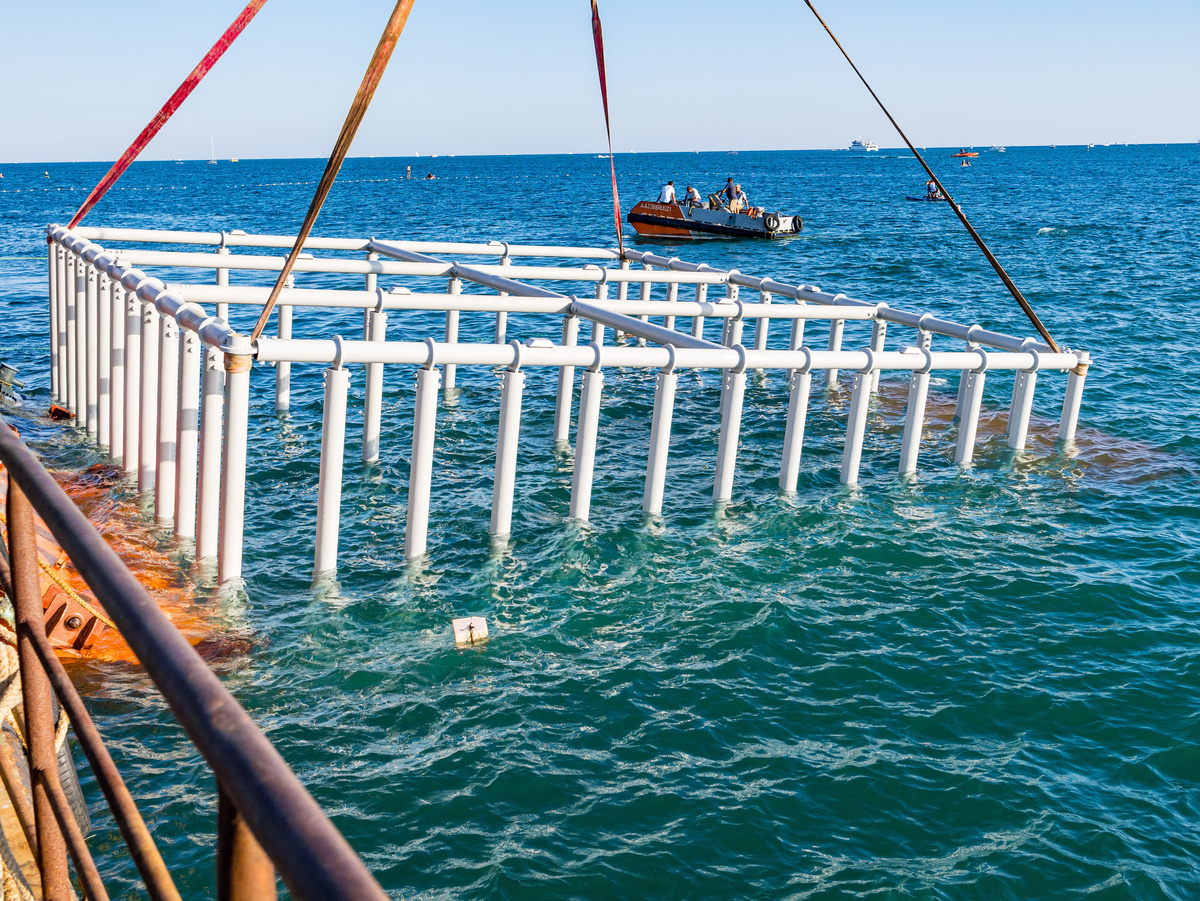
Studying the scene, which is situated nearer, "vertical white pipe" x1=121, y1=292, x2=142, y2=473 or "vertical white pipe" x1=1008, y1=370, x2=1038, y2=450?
"vertical white pipe" x1=121, y1=292, x2=142, y2=473

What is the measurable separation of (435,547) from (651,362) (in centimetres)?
307

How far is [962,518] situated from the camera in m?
11.8

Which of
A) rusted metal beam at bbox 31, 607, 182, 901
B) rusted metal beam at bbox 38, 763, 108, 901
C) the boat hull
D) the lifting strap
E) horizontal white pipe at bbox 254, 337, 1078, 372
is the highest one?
the boat hull

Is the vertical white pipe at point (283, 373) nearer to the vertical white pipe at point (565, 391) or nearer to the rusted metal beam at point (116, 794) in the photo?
the vertical white pipe at point (565, 391)

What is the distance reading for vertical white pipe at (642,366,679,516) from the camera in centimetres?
1084

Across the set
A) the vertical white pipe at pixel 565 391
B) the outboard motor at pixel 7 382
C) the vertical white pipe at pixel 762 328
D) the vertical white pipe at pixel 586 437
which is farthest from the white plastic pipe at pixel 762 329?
the outboard motor at pixel 7 382

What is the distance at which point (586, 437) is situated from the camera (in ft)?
34.6

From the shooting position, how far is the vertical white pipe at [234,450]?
332 inches

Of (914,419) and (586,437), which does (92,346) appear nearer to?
(586,437)

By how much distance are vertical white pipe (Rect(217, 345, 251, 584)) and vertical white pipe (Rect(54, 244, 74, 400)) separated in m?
7.06

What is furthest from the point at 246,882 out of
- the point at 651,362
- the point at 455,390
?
the point at 455,390

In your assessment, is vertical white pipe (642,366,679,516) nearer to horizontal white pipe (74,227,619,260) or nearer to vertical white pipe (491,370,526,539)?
vertical white pipe (491,370,526,539)

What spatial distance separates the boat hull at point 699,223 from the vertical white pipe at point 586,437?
3859 cm

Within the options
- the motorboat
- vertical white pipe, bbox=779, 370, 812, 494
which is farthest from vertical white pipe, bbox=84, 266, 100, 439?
the motorboat
